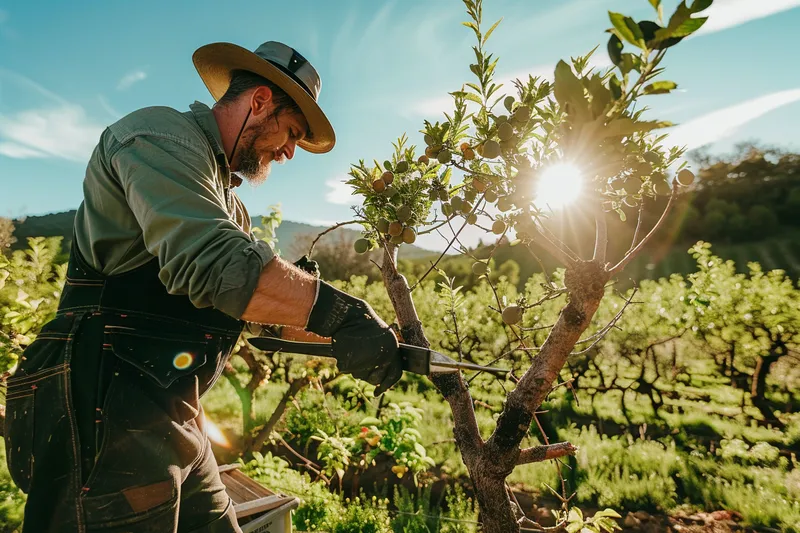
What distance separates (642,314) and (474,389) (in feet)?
11.5

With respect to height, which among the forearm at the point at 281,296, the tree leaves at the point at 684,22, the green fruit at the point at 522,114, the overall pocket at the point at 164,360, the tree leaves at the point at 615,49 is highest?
the green fruit at the point at 522,114

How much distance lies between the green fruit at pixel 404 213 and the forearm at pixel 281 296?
920 mm

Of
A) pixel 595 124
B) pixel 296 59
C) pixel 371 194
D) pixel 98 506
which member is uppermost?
pixel 296 59

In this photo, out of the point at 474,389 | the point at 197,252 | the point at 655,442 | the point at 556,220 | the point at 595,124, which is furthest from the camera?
the point at 474,389

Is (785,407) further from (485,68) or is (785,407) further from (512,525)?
(485,68)

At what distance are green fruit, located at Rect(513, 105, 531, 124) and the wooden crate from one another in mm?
3051

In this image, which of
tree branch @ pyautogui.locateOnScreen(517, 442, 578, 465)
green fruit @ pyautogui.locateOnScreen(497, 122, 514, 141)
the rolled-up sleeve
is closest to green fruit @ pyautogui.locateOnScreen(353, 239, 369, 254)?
green fruit @ pyautogui.locateOnScreen(497, 122, 514, 141)

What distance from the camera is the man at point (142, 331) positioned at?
A: 4.04 ft

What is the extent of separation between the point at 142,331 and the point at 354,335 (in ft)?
2.44

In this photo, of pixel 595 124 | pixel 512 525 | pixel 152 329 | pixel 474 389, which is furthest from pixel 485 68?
pixel 474 389

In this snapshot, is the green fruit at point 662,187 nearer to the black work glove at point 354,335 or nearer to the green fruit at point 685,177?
the green fruit at point 685,177

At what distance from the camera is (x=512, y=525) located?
2061 mm

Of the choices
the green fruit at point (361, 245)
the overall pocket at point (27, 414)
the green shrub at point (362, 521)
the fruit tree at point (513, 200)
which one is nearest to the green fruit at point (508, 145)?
the fruit tree at point (513, 200)

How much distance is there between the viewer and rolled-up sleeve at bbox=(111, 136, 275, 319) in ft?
3.86
